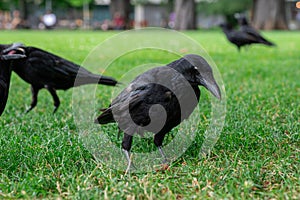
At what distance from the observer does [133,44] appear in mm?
4309

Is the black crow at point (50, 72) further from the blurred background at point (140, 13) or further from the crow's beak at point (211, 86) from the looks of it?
the blurred background at point (140, 13)

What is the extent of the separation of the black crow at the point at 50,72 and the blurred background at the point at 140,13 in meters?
26.5

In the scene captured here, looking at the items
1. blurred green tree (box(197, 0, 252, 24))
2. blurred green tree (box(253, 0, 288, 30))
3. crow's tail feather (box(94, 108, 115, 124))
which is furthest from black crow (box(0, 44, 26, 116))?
blurred green tree (box(197, 0, 252, 24))

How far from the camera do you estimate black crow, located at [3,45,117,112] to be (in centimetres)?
418

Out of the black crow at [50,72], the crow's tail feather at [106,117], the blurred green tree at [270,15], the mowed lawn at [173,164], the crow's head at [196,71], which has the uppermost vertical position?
the blurred green tree at [270,15]

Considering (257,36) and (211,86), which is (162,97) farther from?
(257,36)

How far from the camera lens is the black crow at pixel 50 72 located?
13.7 ft

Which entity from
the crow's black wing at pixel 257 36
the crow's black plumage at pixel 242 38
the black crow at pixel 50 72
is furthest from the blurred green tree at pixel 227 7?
the black crow at pixel 50 72

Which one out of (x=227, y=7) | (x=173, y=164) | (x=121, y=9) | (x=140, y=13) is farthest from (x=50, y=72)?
(x=140, y=13)

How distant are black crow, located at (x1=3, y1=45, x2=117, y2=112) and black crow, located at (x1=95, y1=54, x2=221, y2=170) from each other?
143cm

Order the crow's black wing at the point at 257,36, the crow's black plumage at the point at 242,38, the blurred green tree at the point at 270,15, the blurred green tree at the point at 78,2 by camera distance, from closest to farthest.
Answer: the crow's black wing at the point at 257,36
the crow's black plumage at the point at 242,38
the blurred green tree at the point at 270,15
the blurred green tree at the point at 78,2

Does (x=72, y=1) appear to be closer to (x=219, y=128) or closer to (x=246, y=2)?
(x=246, y=2)

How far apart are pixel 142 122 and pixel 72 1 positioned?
1883 inches

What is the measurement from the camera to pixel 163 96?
2.68m
